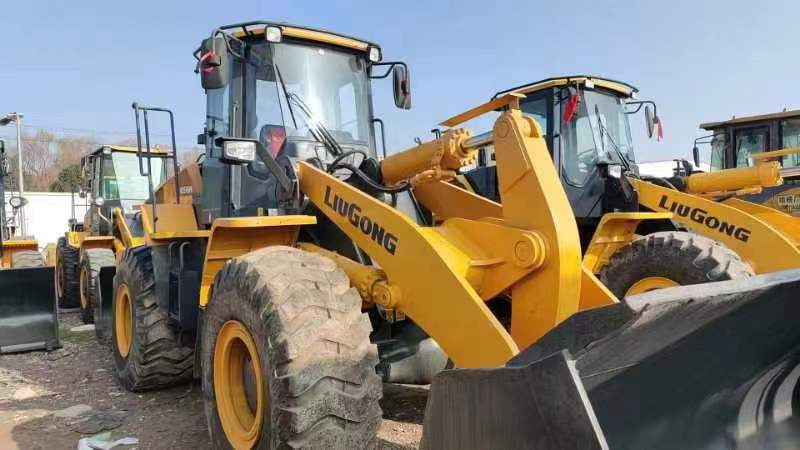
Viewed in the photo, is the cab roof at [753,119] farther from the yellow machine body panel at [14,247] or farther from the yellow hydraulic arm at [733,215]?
the yellow machine body panel at [14,247]

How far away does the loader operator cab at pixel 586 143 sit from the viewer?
23.4 ft

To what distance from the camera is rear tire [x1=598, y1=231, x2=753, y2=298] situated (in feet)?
16.5

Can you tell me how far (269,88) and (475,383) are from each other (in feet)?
10.5

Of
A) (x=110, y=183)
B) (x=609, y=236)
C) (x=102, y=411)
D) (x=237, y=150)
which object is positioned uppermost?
(x=110, y=183)

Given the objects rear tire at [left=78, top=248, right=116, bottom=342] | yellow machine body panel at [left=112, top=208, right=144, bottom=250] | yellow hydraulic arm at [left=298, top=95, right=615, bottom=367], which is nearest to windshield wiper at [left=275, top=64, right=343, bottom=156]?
yellow hydraulic arm at [left=298, top=95, right=615, bottom=367]

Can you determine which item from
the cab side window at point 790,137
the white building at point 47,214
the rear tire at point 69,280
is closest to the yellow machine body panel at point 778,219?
the cab side window at point 790,137

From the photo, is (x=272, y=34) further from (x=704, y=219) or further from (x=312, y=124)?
(x=704, y=219)

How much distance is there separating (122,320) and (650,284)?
5.02 metres

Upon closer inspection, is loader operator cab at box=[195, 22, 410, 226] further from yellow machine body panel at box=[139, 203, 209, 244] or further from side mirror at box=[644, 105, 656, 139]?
side mirror at box=[644, 105, 656, 139]

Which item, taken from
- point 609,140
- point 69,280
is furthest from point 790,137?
point 69,280

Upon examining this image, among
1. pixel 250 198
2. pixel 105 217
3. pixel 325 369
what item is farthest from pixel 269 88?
pixel 105 217

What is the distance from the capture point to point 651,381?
227 centimetres

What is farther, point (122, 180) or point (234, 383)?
point (122, 180)

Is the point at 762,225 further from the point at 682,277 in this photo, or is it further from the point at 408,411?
the point at 408,411
